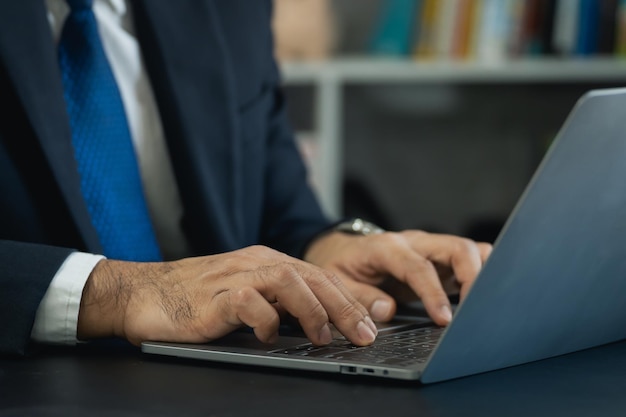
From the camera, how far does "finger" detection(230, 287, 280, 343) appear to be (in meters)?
0.80

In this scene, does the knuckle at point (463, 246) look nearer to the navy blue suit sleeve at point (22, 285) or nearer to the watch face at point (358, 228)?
the watch face at point (358, 228)

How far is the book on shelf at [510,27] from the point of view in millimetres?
2799

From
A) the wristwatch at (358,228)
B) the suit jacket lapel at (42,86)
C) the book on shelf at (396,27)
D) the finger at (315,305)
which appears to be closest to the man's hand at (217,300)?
the finger at (315,305)

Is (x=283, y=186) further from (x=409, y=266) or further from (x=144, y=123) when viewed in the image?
(x=409, y=266)

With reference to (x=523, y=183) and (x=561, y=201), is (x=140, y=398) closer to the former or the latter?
(x=561, y=201)

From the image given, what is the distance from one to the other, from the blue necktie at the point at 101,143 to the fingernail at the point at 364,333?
476 millimetres

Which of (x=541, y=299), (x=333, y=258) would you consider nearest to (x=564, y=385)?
(x=541, y=299)

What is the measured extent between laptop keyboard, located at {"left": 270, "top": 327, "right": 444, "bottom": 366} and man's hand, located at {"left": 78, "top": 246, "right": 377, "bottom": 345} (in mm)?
12

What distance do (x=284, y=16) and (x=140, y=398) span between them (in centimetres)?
223

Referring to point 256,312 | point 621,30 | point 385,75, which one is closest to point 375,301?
point 256,312

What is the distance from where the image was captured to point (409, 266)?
3.44 ft

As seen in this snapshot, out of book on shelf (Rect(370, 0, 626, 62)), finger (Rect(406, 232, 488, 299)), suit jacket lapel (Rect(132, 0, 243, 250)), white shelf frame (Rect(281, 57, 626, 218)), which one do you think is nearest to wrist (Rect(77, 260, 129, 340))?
finger (Rect(406, 232, 488, 299))

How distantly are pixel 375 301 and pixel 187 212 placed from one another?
1.34 feet

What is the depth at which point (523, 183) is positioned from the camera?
327cm
